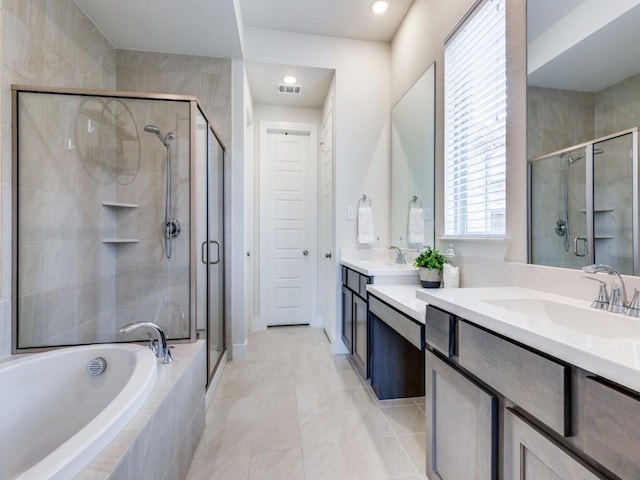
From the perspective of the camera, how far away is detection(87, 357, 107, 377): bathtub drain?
1.41 meters

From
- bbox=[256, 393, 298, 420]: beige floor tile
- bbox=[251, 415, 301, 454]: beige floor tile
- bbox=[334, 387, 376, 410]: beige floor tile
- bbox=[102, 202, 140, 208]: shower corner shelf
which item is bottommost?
bbox=[251, 415, 301, 454]: beige floor tile

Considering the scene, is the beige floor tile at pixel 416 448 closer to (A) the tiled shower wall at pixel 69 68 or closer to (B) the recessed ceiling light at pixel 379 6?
(A) the tiled shower wall at pixel 69 68

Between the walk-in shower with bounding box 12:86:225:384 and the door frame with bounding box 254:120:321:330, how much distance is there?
3.19 ft

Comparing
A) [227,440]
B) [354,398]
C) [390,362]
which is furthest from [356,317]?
[227,440]

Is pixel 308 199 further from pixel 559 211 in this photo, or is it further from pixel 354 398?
pixel 559 211

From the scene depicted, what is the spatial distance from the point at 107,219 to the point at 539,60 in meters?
2.74

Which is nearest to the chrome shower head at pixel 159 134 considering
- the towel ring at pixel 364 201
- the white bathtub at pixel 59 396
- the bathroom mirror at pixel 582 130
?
the white bathtub at pixel 59 396

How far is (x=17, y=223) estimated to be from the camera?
1570 mm

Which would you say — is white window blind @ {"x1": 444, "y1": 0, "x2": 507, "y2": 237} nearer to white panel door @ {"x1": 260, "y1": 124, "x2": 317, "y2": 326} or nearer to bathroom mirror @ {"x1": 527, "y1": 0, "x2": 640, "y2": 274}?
bathroom mirror @ {"x1": 527, "y1": 0, "x2": 640, "y2": 274}

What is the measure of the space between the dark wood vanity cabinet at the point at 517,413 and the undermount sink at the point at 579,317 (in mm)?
170

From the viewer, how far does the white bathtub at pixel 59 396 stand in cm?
115

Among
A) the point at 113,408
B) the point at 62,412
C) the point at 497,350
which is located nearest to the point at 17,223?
the point at 62,412

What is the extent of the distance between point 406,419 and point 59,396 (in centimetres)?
176

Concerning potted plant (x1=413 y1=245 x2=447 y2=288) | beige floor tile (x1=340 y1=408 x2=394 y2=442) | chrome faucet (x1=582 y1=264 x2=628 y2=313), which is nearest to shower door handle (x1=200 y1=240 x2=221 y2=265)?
beige floor tile (x1=340 y1=408 x2=394 y2=442)
